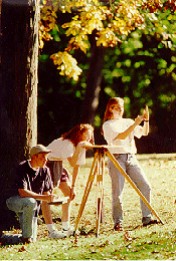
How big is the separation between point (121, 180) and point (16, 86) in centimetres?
200

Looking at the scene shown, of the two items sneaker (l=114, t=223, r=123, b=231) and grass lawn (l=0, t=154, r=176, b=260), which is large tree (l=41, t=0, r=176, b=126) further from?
sneaker (l=114, t=223, r=123, b=231)

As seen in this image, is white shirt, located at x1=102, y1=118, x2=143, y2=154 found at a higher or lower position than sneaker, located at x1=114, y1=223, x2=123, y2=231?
higher

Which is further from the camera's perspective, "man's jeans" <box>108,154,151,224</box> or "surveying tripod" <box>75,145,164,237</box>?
"man's jeans" <box>108,154,151,224</box>

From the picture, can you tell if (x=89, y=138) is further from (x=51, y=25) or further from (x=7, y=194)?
(x=51, y=25)

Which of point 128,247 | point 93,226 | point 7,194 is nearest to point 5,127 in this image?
point 7,194

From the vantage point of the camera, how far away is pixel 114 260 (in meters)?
8.60

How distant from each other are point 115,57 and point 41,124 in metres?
3.26

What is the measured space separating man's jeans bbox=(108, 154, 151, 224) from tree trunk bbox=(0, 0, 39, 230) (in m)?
1.48

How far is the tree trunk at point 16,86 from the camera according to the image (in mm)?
10930

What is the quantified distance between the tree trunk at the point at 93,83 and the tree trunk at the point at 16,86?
12773 mm

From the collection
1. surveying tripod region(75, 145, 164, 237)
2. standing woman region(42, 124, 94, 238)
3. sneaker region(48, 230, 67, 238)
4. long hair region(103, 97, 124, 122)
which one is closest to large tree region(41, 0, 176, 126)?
long hair region(103, 97, 124, 122)

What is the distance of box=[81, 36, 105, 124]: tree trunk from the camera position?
78.3ft

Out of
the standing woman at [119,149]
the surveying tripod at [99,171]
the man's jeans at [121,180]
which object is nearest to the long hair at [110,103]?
the standing woman at [119,149]

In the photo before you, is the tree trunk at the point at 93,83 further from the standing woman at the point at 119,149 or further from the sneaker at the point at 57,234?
the sneaker at the point at 57,234
